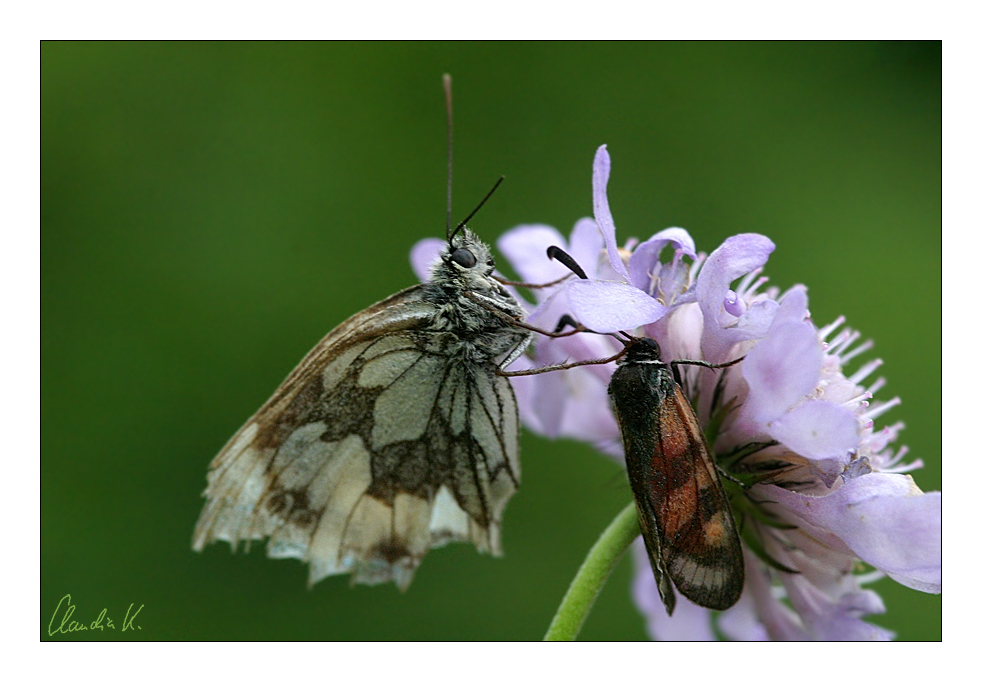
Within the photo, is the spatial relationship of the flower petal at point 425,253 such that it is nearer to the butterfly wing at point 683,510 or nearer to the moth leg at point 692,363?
the moth leg at point 692,363

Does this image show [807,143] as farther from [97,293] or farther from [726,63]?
[97,293]

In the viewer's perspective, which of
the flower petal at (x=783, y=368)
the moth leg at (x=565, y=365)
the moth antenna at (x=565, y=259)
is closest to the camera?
the flower petal at (x=783, y=368)

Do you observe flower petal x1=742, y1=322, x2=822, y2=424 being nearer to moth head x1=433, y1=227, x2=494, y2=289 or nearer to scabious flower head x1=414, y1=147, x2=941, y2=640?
scabious flower head x1=414, y1=147, x2=941, y2=640

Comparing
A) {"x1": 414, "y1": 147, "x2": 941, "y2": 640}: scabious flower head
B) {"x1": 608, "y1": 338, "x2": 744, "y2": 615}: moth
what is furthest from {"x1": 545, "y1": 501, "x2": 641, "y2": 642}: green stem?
{"x1": 414, "y1": 147, "x2": 941, "y2": 640}: scabious flower head

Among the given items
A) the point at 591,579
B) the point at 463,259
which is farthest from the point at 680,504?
the point at 463,259

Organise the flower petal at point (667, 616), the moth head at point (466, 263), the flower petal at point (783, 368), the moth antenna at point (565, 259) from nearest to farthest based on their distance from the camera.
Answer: the flower petal at point (783, 368) → the moth antenna at point (565, 259) → the moth head at point (466, 263) → the flower petal at point (667, 616)

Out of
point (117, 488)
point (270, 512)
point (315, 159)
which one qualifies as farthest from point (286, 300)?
point (270, 512)
